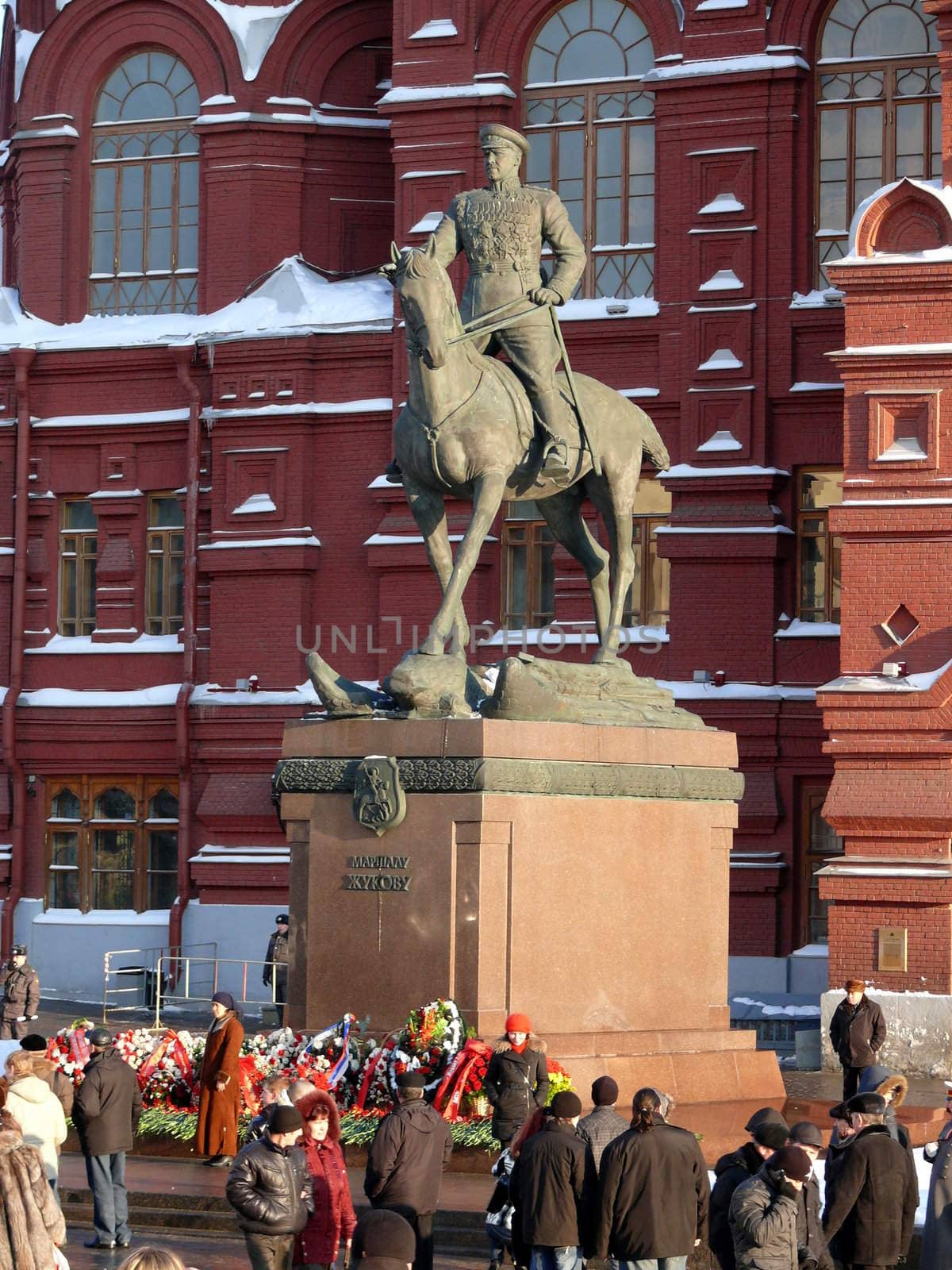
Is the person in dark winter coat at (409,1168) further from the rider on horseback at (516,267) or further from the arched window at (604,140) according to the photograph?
the arched window at (604,140)

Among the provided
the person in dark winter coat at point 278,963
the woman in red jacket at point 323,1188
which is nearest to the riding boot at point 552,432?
the woman in red jacket at point 323,1188

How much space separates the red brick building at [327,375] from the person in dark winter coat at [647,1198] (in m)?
19.5

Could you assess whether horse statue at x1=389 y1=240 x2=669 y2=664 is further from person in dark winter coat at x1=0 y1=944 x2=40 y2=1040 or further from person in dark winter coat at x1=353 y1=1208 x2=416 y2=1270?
person in dark winter coat at x1=0 y1=944 x2=40 y2=1040

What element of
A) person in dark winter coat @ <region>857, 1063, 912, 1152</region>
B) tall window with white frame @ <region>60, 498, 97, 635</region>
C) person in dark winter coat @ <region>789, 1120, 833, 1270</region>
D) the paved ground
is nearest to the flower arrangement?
the paved ground

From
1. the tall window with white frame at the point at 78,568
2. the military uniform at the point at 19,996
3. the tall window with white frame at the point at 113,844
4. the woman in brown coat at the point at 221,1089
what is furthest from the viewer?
the tall window with white frame at the point at 78,568

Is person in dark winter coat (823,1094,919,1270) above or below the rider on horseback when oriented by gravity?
below

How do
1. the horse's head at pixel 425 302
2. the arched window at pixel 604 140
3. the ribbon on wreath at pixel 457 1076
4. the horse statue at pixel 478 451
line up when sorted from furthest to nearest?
the arched window at pixel 604 140, the horse statue at pixel 478 451, the horse's head at pixel 425 302, the ribbon on wreath at pixel 457 1076

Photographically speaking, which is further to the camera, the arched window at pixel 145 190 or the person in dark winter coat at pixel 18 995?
the arched window at pixel 145 190

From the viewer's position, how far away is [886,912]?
2480 centimetres

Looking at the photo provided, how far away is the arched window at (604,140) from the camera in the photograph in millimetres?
32094

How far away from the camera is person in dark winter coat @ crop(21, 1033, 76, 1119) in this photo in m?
12.6

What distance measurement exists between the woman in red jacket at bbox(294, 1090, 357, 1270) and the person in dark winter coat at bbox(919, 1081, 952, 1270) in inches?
100

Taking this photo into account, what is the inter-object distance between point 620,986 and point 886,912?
845 cm

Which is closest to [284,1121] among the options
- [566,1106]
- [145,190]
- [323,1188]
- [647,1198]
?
[323,1188]
